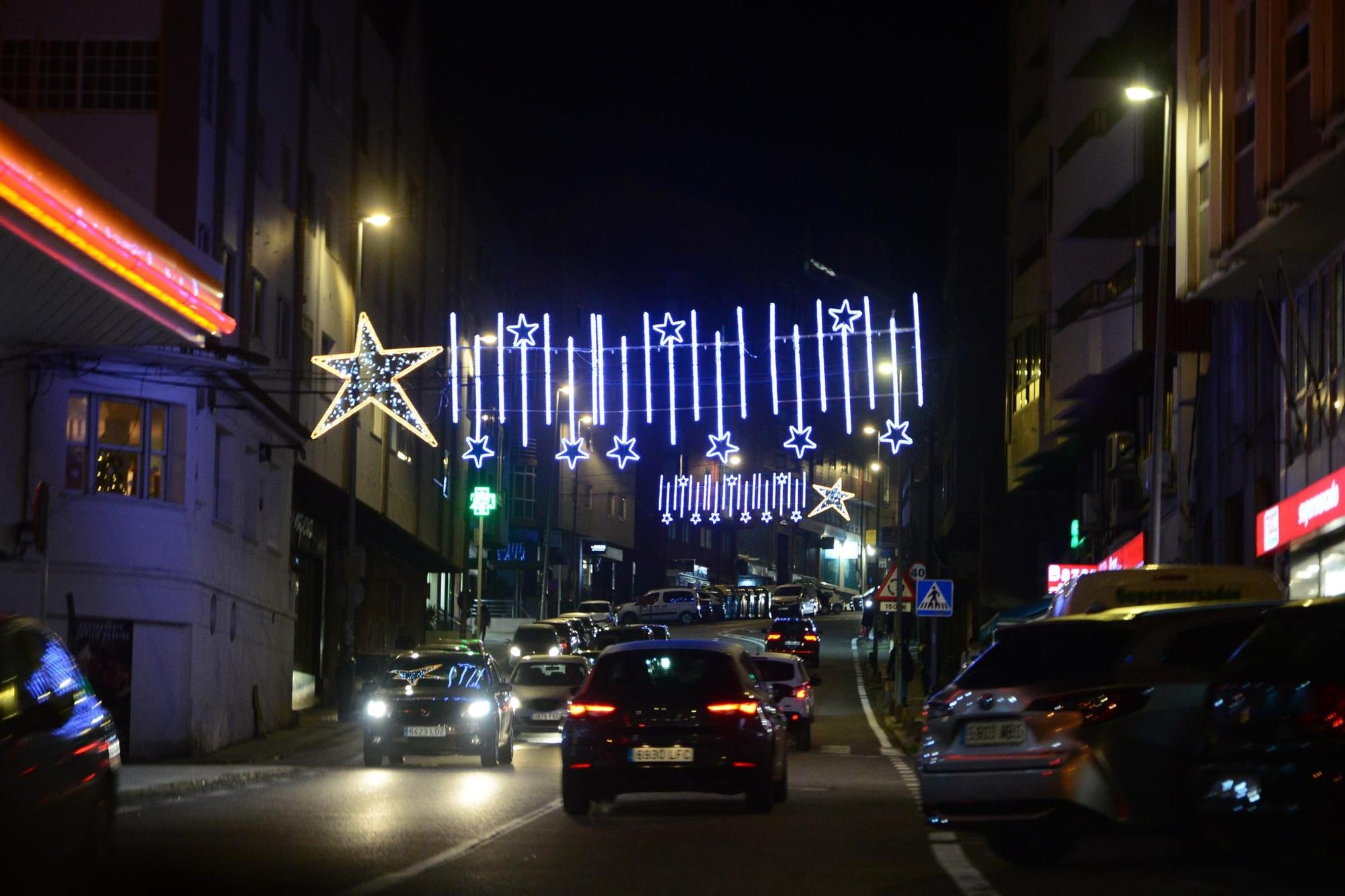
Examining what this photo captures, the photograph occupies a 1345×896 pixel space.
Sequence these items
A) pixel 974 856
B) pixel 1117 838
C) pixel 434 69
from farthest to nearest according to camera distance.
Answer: pixel 434 69 → pixel 1117 838 → pixel 974 856

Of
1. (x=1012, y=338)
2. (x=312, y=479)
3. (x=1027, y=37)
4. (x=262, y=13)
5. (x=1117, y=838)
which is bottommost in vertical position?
(x=1117, y=838)

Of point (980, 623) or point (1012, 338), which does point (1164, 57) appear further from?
point (980, 623)

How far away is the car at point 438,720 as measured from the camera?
26219 millimetres

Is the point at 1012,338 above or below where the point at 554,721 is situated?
above

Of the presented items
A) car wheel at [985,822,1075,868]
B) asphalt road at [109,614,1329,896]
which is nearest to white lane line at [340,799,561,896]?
asphalt road at [109,614,1329,896]

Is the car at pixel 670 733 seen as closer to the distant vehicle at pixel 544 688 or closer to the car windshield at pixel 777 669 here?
the car windshield at pixel 777 669

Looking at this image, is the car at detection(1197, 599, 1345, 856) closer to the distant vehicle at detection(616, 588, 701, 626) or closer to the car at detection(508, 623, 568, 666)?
the car at detection(508, 623, 568, 666)

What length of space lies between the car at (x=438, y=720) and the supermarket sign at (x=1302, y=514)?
10.5 meters

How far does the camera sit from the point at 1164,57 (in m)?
35.1

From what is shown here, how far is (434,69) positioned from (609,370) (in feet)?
113

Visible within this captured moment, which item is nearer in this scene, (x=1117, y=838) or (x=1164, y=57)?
(x=1117, y=838)

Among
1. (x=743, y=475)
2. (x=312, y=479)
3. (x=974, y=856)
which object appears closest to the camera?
(x=974, y=856)

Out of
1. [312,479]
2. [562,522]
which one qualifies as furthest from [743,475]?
[312,479]

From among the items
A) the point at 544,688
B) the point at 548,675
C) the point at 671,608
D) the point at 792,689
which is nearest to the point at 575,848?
the point at 792,689
